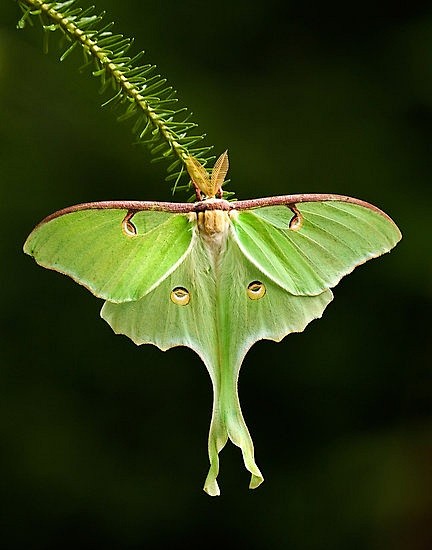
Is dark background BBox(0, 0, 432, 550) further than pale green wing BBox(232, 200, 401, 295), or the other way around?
dark background BBox(0, 0, 432, 550)

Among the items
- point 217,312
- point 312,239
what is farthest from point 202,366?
point 312,239

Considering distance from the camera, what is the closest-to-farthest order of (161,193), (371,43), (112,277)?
1. (112,277)
2. (161,193)
3. (371,43)

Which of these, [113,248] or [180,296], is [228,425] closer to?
[180,296]

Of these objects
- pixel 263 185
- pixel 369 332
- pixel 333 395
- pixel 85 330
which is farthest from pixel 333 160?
pixel 85 330

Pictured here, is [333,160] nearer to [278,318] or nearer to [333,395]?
[333,395]

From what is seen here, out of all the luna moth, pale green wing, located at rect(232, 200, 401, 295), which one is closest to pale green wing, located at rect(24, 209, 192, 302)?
the luna moth

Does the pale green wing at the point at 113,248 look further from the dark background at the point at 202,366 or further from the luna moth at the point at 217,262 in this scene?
the dark background at the point at 202,366

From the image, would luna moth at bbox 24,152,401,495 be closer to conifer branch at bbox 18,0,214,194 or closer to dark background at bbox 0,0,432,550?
conifer branch at bbox 18,0,214,194
